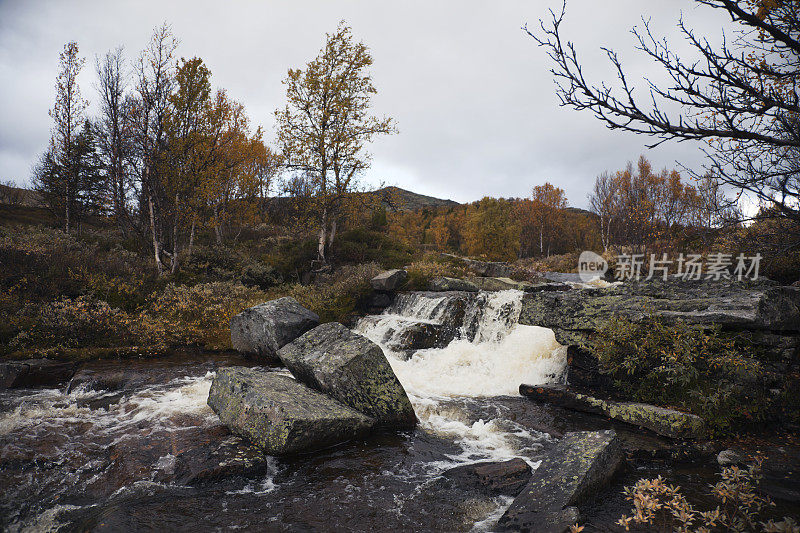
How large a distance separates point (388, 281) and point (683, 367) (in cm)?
1047

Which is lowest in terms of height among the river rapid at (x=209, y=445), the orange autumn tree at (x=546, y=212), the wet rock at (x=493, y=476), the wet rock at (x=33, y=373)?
the wet rock at (x=33, y=373)

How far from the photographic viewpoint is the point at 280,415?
509 centimetres

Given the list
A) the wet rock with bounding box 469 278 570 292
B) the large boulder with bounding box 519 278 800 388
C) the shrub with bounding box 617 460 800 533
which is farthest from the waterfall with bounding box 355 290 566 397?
the shrub with bounding box 617 460 800 533

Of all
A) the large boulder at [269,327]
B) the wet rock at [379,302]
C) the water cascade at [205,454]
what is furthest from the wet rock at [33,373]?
the wet rock at [379,302]

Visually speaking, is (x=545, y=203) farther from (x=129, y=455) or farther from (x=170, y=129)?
(x=129, y=455)

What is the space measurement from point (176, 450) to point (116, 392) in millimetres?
3499

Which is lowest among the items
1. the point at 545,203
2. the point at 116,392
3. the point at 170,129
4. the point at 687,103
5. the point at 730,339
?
the point at 116,392

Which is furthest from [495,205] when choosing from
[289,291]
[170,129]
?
[170,129]

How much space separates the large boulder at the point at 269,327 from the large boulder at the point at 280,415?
10.8 feet

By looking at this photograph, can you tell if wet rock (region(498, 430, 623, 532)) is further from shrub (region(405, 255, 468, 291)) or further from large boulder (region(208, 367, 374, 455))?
shrub (region(405, 255, 468, 291))

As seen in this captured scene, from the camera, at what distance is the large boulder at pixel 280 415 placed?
503 centimetres

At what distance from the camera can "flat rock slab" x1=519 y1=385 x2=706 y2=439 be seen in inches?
217

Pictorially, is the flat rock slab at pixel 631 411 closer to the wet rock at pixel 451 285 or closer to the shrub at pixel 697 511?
the shrub at pixel 697 511

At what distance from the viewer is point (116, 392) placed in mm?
7320
